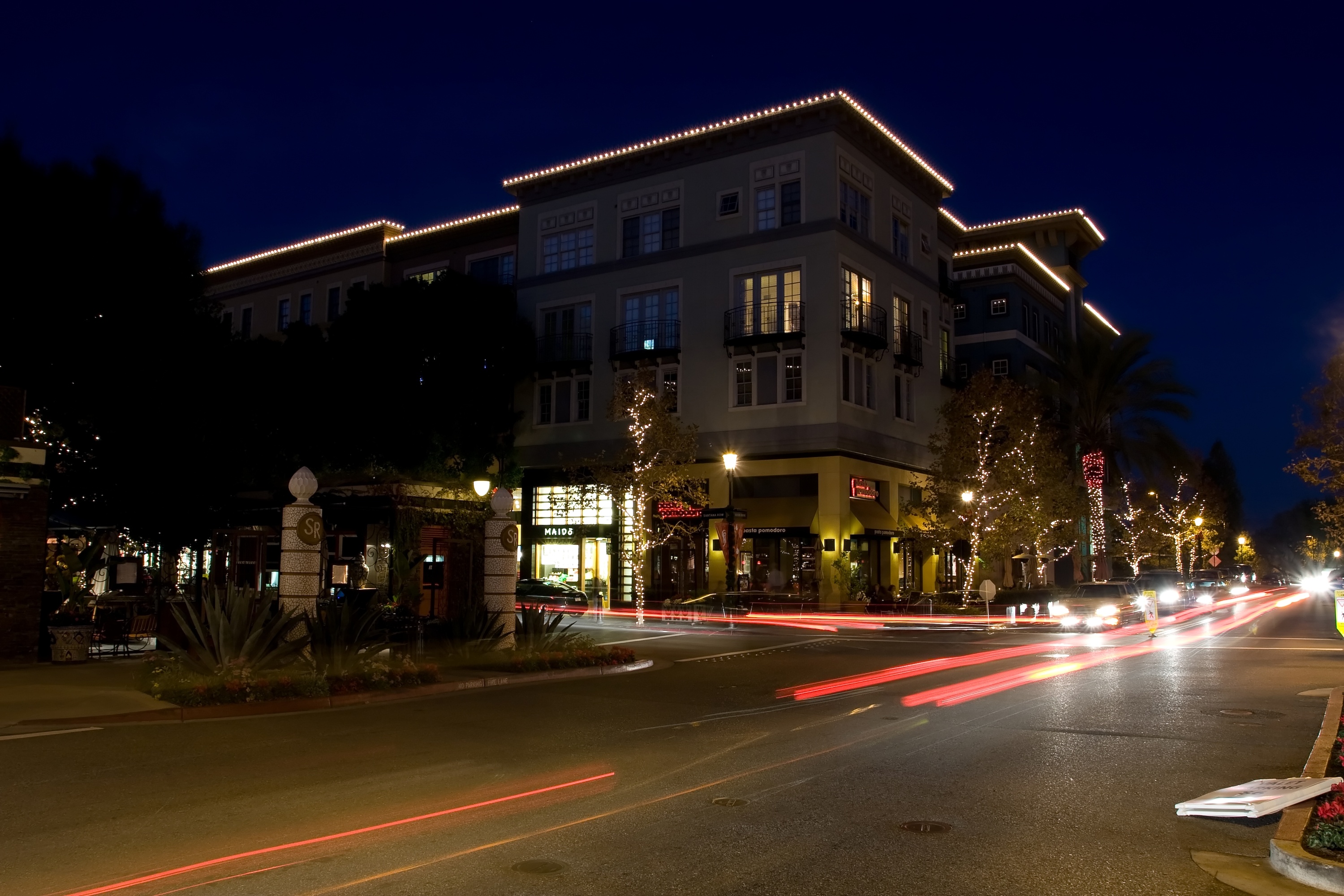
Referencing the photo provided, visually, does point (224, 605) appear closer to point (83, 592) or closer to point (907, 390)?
point (83, 592)

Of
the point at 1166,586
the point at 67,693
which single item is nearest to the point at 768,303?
the point at 1166,586

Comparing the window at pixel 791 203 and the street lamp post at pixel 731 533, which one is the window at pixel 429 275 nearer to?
the window at pixel 791 203

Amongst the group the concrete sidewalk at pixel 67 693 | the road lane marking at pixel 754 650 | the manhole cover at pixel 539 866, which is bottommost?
the road lane marking at pixel 754 650

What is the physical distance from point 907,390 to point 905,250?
605 centimetres

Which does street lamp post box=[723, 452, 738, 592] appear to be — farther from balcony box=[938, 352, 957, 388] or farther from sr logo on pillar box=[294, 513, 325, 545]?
sr logo on pillar box=[294, 513, 325, 545]

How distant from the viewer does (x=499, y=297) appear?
45594 millimetres

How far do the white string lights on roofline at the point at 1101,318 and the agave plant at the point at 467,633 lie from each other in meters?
56.9

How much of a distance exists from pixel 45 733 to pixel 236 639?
3120 mm

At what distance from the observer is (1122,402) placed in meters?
48.2

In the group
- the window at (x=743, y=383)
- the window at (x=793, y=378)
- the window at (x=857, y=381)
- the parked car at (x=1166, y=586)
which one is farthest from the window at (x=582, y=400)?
the parked car at (x=1166, y=586)

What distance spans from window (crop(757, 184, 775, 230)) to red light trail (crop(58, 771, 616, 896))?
34.6 m

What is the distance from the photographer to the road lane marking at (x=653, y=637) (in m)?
25.9

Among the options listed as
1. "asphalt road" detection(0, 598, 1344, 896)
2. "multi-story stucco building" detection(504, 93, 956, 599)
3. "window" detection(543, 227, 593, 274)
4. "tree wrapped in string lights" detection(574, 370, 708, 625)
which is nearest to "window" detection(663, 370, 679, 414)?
"multi-story stucco building" detection(504, 93, 956, 599)

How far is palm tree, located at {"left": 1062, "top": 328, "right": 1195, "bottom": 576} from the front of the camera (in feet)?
156
